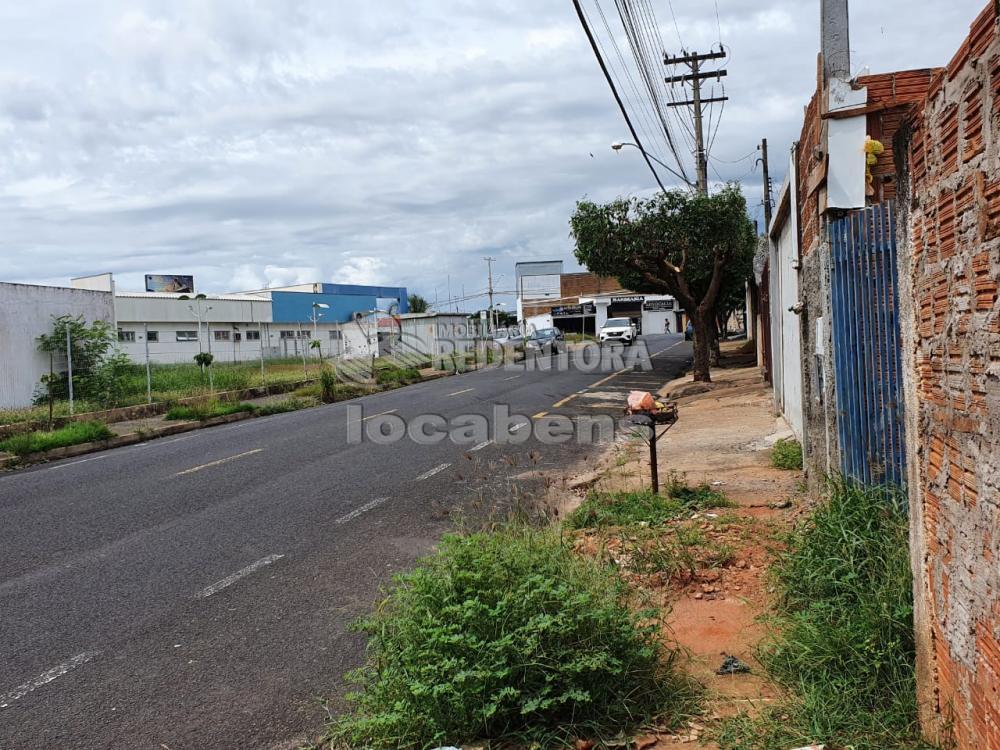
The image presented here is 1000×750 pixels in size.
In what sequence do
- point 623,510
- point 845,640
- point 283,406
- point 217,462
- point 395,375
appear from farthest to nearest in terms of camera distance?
point 395,375
point 283,406
point 217,462
point 623,510
point 845,640

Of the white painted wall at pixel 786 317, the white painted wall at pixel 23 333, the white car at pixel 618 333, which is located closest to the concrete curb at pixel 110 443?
the white painted wall at pixel 23 333

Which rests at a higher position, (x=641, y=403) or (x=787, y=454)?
(x=641, y=403)

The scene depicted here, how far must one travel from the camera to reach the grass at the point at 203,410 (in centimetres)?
1958

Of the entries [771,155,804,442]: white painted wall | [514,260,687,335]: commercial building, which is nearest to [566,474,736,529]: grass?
[771,155,804,442]: white painted wall

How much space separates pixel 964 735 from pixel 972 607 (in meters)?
0.49

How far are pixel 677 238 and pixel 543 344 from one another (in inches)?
1006

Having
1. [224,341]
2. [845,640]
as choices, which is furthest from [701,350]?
[224,341]

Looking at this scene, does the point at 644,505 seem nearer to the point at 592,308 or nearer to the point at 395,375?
the point at 395,375

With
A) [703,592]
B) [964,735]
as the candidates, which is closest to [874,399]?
[703,592]

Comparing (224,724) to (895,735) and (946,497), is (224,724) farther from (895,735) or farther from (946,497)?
(946,497)

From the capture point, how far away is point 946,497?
308 cm

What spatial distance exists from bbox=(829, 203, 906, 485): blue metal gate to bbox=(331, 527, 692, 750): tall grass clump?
223cm

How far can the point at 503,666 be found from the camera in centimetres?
371

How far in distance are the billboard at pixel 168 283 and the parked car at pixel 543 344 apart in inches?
1710
